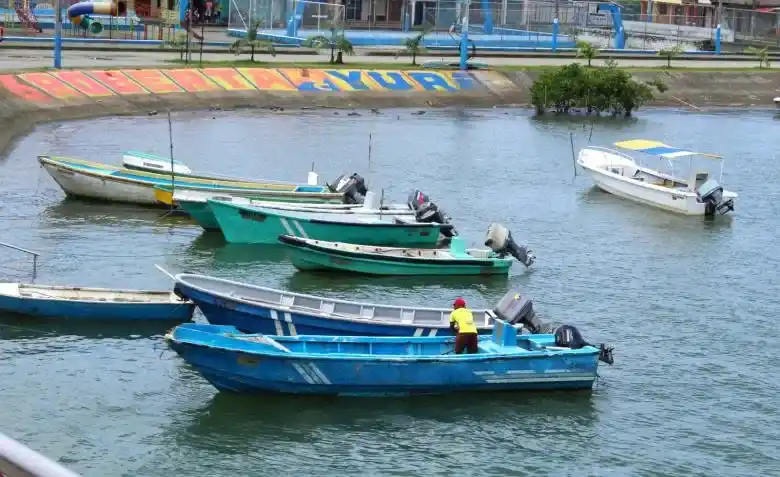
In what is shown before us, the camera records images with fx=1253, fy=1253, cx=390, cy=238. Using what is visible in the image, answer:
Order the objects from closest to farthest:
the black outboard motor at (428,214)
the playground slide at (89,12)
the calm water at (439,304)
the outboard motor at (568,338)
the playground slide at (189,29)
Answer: the calm water at (439,304)
the outboard motor at (568,338)
the black outboard motor at (428,214)
the playground slide at (189,29)
the playground slide at (89,12)

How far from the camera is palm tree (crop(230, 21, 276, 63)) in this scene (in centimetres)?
8938

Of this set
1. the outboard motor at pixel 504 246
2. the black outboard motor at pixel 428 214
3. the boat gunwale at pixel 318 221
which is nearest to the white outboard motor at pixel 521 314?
the outboard motor at pixel 504 246

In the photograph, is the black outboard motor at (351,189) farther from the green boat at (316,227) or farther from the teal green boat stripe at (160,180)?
the green boat at (316,227)

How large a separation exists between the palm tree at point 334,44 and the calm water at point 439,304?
22909 mm

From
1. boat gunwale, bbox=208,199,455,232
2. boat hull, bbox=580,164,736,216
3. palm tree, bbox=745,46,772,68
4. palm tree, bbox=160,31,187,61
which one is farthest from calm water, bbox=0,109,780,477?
palm tree, bbox=745,46,772,68

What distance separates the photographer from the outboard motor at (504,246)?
135 feet

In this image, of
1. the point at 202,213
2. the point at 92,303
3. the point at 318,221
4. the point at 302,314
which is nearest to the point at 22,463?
the point at 302,314

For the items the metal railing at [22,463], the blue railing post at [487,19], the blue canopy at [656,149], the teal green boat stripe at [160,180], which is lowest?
the teal green boat stripe at [160,180]

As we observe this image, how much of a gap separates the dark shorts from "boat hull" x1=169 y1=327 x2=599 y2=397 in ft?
0.95

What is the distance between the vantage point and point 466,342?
2895 centimetres

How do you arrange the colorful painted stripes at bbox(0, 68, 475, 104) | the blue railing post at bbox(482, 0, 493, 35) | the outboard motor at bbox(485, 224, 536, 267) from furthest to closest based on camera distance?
the blue railing post at bbox(482, 0, 493, 35)
the colorful painted stripes at bbox(0, 68, 475, 104)
the outboard motor at bbox(485, 224, 536, 267)

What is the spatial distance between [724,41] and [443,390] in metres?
107

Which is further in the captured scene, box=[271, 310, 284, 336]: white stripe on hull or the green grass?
the green grass

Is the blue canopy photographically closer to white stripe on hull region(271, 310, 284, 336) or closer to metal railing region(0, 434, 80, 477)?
white stripe on hull region(271, 310, 284, 336)
